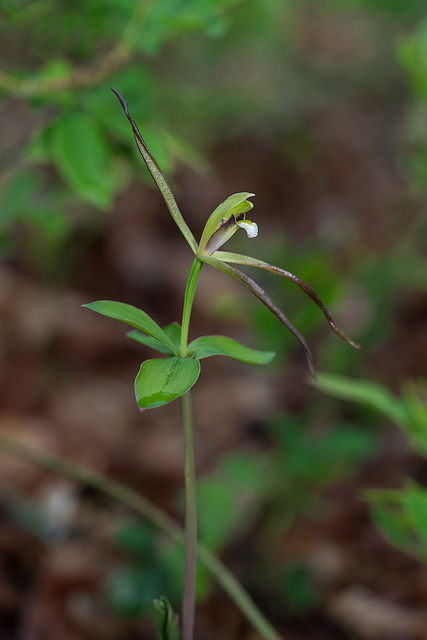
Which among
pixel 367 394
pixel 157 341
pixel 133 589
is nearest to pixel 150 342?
pixel 157 341

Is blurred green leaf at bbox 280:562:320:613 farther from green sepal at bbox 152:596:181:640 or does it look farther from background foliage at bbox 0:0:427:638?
green sepal at bbox 152:596:181:640

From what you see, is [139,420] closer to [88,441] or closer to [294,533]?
[88,441]

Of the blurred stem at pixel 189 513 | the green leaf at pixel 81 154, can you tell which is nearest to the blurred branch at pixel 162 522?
the blurred stem at pixel 189 513

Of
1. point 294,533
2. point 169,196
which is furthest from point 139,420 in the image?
point 169,196

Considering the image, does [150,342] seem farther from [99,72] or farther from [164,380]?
[99,72]

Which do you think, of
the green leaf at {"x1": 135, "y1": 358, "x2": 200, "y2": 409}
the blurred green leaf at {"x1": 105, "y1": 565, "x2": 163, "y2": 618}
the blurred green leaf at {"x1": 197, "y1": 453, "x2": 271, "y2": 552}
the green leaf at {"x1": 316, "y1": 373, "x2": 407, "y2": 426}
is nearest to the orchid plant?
the green leaf at {"x1": 135, "y1": 358, "x2": 200, "y2": 409}

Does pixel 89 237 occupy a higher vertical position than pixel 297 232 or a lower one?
lower
